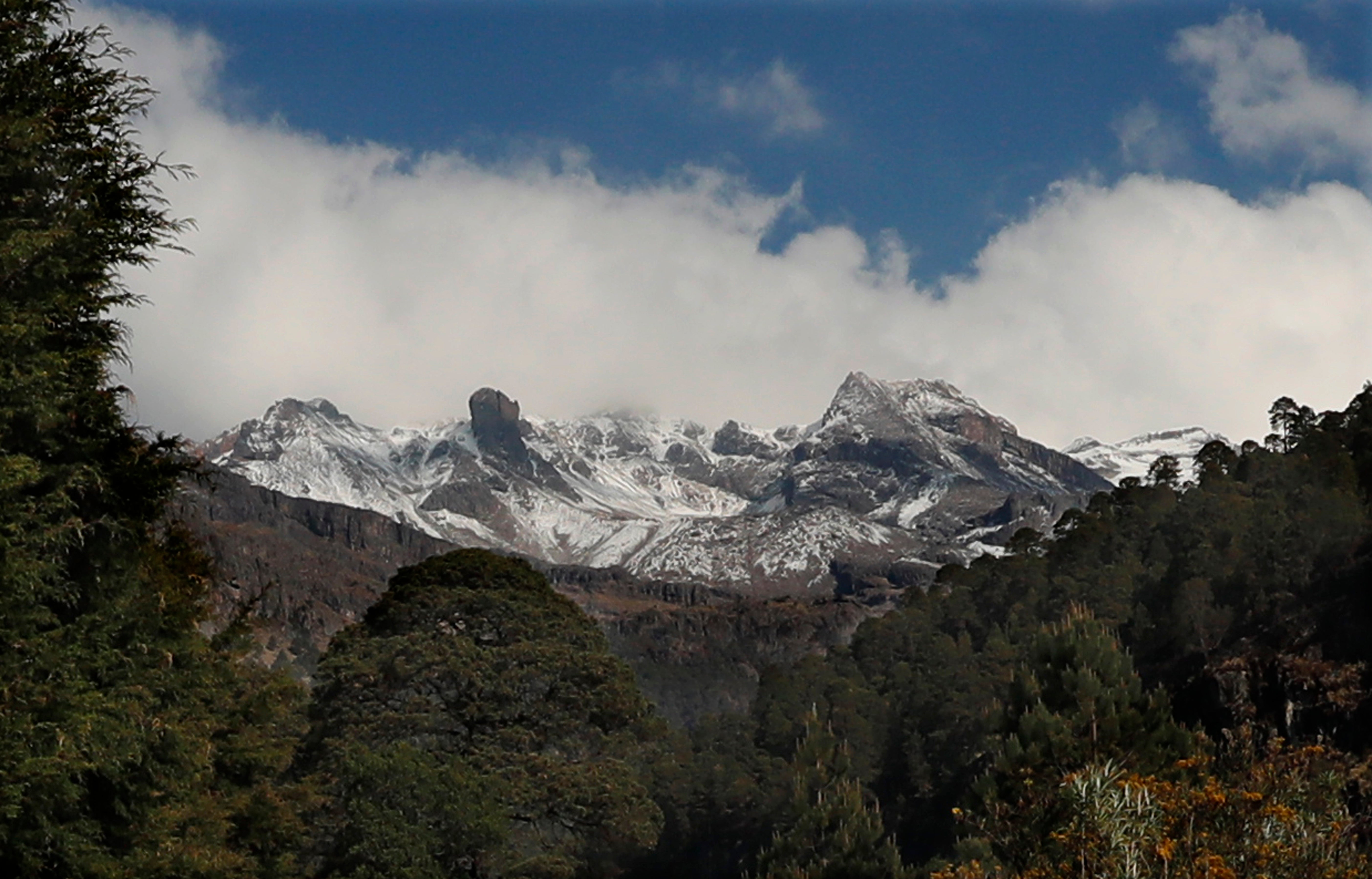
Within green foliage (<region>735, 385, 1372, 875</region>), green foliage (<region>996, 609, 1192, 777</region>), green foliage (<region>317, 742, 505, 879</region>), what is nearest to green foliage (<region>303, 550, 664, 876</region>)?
green foliage (<region>317, 742, 505, 879</region>)

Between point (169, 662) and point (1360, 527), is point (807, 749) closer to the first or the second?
point (169, 662)

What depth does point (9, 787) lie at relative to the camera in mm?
17125

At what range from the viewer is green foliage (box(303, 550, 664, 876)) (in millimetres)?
34344

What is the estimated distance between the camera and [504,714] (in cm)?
3825

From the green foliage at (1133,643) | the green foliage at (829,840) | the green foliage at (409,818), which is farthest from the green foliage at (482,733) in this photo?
the green foliage at (1133,643)

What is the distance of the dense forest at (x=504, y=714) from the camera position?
17828mm

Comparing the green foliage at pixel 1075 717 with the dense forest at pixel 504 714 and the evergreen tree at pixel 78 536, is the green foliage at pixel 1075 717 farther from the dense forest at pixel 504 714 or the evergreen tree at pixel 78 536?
the evergreen tree at pixel 78 536

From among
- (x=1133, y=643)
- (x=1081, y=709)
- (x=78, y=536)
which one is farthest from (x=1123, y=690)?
(x=1133, y=643)

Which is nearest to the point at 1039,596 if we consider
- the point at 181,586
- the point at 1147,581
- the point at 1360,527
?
the point at 1147,581

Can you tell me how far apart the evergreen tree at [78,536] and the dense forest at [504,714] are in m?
0.07

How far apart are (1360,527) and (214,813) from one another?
5960 cm

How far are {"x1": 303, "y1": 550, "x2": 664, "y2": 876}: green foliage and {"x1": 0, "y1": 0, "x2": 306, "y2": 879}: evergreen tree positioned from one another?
26.9ft

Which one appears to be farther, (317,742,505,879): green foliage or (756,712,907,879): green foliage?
(756,712,907,879): green foliage

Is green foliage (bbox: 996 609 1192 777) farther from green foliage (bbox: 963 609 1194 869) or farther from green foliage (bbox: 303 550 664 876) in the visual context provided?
green foliage (bbox: 303 550 664 876)
